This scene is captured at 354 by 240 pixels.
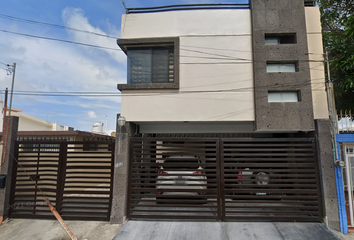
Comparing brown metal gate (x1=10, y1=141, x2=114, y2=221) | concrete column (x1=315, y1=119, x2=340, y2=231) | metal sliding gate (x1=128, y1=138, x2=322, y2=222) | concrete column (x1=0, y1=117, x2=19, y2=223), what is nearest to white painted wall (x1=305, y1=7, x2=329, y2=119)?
concrete column (x1=315, y1=119, x2=340, y2=231)

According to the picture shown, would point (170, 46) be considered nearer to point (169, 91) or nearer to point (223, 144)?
point (169, 91)

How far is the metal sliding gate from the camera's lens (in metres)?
4.83

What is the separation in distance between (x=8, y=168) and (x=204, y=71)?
5.79m

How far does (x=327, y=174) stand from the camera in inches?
188

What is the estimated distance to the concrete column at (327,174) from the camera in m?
4.64

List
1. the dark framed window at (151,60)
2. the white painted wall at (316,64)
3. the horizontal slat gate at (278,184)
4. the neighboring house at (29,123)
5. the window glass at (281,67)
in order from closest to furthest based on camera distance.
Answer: the horizontal slat gate at (278,184), the white painted wall at (316,64), the window glass at (281,67), the dark framed window at (151,60), the neighboring house at (29,123)

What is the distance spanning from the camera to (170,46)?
18.6 feet

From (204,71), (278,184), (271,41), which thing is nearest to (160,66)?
(204,71)

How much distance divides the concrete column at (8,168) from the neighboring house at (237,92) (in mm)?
2956

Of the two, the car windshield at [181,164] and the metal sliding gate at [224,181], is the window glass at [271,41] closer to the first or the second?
the metal sliding gate at [224,181]

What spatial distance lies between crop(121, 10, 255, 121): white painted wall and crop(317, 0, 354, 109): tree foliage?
5.23 m

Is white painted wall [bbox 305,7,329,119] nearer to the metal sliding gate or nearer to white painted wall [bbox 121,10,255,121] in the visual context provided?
the metal sliding gate

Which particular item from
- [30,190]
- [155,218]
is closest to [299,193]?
[155,218]

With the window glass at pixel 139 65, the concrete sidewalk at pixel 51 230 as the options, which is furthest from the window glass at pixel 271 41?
the concrete sidewalk at pixel 51 230
